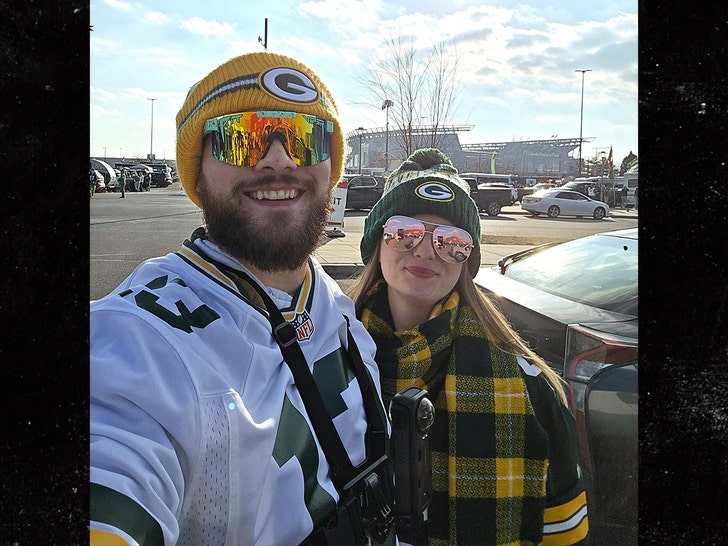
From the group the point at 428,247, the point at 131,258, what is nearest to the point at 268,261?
the point at 428,247

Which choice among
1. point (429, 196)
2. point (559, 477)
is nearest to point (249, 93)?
point (429, 196)

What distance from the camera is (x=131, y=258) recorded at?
2.44m

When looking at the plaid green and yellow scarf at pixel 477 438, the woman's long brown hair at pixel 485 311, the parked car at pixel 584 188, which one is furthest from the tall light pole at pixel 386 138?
the parked car at pixel 584 188

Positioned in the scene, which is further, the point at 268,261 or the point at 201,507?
the point at 268,261

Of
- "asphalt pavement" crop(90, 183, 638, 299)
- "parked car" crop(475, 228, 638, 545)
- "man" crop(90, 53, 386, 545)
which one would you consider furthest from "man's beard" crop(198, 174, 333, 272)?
"parked car" crop(475, 228, 638, 545)

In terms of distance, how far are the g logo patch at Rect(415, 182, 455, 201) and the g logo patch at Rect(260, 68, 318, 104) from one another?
0.39m

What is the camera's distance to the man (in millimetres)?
684

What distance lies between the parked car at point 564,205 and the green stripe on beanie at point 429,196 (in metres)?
0.33

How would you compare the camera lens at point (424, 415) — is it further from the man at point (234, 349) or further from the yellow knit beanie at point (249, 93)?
the yellow knit beanie at point (249, 93)

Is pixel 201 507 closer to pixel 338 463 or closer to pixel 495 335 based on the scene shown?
pixel 338 463

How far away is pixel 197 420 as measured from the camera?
2.34 feet

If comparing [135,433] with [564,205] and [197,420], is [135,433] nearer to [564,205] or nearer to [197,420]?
[197,420]

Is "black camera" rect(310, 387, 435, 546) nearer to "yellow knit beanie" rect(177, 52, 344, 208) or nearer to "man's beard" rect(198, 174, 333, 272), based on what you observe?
"man's beard" rect(198, 174, 333, 272)
